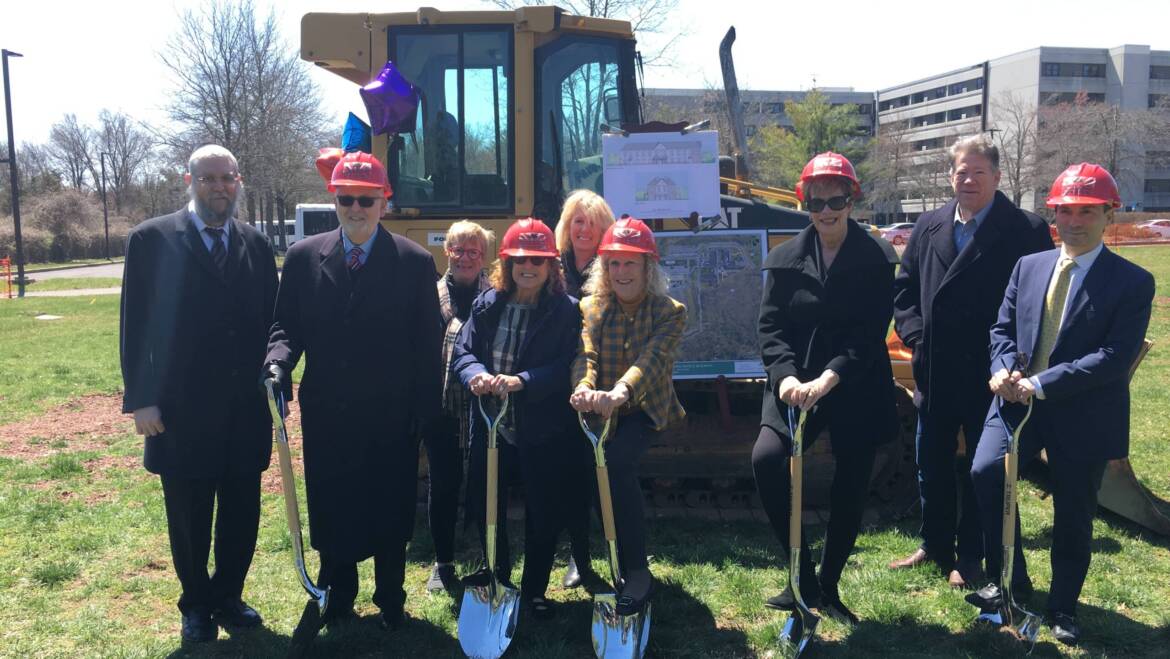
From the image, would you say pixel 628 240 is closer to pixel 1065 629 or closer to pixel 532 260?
pixel 532 260

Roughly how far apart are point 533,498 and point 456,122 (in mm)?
3034

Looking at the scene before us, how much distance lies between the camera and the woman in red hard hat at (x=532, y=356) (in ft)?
12.6

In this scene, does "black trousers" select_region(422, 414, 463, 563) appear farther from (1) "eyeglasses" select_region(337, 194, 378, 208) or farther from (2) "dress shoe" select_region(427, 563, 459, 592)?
(1) "eyeglasses" select_region(337, 194, 378, 208)

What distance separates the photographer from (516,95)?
5840 millimetres

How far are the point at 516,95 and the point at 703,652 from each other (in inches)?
146

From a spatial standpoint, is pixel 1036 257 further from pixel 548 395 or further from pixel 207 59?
pixel 207 59

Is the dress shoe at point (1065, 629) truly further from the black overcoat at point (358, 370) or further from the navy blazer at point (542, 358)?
the black overcoat at point (358, 370)

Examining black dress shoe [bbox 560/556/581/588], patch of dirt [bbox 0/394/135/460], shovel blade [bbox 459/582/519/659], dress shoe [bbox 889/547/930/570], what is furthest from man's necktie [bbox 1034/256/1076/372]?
patch of dirt [bbox 0/394/135/460]

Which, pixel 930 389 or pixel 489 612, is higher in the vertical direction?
pixel 930 389

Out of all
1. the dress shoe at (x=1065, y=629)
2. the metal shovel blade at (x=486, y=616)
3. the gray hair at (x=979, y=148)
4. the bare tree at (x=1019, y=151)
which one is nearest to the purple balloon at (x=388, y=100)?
the metal shovel blade at (x=486, y=616)

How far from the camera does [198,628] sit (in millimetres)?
3914

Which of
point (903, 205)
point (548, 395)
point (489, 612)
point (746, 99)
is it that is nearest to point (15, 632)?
point (489, 612)

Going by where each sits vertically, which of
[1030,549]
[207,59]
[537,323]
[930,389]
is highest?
[207,59]

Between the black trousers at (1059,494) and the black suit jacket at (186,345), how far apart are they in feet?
10.8
